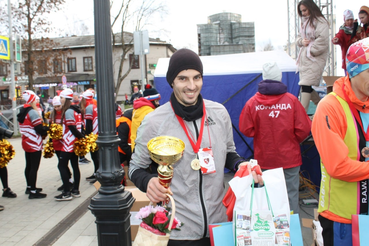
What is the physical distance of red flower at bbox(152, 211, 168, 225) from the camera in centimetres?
155

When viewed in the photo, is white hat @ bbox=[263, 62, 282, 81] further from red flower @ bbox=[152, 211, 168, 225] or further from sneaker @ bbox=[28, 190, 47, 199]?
sneaker @ bbox=[28, 190, 47, 199]

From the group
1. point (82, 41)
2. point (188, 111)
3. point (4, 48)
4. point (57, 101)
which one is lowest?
point (188, 111)

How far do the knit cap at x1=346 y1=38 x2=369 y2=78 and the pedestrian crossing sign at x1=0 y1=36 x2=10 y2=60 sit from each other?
15498 millimetres

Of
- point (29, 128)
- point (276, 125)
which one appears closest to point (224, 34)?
point (29, 128)

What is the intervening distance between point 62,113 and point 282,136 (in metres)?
4.39

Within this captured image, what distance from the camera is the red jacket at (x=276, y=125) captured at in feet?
12.4

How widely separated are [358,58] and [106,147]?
1902 mm

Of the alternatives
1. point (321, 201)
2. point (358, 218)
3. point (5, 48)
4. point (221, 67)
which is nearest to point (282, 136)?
point (321, 201)

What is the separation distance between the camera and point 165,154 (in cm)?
159

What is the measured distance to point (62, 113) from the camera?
20.5 ft

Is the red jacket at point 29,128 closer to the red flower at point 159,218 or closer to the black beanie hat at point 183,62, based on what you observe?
the black beanie hat at point 183,62

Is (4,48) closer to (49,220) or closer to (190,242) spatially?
(49,220)

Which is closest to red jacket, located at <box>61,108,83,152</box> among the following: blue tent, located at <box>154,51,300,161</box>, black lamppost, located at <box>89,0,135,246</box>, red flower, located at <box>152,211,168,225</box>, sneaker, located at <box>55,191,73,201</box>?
sneaker, located at <box>55,191,73,201</box>

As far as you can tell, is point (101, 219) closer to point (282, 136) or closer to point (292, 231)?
point (292, 231)
